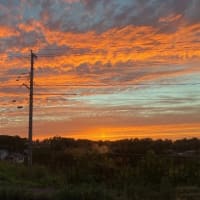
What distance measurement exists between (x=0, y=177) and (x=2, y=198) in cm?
1374

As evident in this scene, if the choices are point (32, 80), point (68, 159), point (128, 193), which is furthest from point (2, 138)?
point (128, 193)

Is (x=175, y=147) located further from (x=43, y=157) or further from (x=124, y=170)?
(x=124, y=170)

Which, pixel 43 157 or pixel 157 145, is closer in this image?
pixel 43 157

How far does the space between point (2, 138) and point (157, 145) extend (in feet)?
113

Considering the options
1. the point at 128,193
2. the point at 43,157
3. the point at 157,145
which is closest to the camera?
the point at 128,193

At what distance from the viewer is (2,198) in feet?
69.1

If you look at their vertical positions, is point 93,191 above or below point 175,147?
below

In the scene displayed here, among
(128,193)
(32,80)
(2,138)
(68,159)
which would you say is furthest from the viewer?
(2,138)

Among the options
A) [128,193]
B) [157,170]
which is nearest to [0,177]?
[157,170]

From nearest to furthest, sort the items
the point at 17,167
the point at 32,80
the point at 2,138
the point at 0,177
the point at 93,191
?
the point at 93,191, the point at 0,177, the point at 17,167, the point at 32,80, the point at 2,138

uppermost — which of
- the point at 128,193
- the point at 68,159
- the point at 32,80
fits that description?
the point at 32,80

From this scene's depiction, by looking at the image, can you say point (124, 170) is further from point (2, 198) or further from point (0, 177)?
point (2, 198)

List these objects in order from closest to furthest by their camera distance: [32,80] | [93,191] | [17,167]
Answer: [93,191] < [17,167] < [32,80]

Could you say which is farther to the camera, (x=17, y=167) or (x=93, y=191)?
(x=17, y=167)
